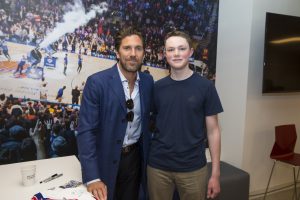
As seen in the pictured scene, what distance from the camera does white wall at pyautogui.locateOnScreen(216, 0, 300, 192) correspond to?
2.88 metres

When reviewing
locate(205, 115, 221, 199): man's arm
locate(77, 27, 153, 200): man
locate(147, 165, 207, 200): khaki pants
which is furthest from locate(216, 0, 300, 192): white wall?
locate(77, 27, 153, 200): man

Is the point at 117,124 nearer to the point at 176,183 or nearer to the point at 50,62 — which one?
the point at 176,183

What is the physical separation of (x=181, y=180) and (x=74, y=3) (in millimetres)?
1704

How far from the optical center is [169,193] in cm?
184

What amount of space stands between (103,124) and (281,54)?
7.19ft

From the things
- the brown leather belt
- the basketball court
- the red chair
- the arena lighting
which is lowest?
the red chair

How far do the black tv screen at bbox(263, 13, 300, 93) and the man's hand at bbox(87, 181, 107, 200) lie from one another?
2.09m

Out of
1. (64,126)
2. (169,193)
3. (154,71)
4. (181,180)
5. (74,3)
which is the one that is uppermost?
(74,3)

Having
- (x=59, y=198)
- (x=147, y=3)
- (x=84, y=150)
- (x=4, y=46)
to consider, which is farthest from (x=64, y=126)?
(x=147, y=3)

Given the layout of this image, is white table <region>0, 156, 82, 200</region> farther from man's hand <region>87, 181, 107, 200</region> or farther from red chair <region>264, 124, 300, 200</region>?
red chair <region>264, 124, 300, 200</region>

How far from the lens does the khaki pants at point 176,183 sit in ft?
5.74

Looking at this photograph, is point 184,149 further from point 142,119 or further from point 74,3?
point 74,3

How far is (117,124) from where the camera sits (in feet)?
5.41

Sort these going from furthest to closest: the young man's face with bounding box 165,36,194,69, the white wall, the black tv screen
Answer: the white wall
the black tv screen
the young man's face with bounding box 165,36,194,69
